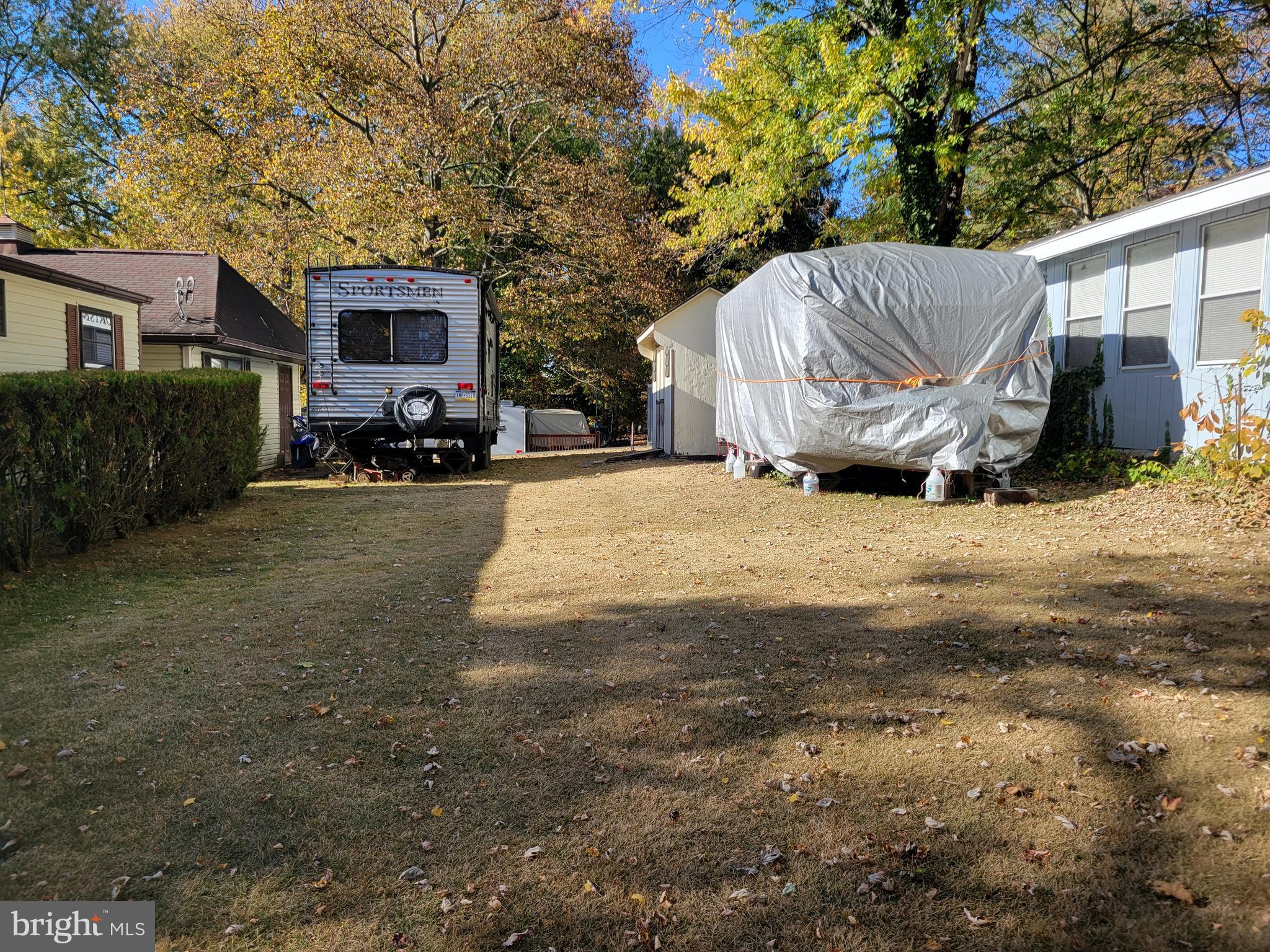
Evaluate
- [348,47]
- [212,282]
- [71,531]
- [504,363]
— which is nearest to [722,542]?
[71,531]

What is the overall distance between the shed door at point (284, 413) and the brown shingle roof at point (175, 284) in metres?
0.81

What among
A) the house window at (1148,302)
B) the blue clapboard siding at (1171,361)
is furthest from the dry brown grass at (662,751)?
the house window at (1148,302)

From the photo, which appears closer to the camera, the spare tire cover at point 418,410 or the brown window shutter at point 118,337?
the brown window shutter at point 118,337

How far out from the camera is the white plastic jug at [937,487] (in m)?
8.99

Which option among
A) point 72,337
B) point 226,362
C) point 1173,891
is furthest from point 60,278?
point 1173,891

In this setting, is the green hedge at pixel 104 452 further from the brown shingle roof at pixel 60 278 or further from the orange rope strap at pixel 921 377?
the orange rope strap at pixel 921 377

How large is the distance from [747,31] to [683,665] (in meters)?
14.5

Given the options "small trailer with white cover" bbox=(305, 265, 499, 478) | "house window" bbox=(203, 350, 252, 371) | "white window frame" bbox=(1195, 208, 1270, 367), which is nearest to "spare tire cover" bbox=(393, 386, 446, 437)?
"small trailer with white cover" bbox=(305, 265, 499, 478)

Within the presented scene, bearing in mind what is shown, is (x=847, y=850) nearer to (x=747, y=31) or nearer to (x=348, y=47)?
(x=747, y=31)

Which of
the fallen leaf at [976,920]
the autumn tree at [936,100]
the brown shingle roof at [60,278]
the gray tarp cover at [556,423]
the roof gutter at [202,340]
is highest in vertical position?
the autumn tree at [936,100]

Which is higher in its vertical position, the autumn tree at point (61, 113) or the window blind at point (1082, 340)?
the autumn tree at point (61, 113)

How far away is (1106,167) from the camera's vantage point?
18703 millimetres

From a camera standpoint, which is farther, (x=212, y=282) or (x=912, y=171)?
(x=212, y=282)

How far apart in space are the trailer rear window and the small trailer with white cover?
0.01m
